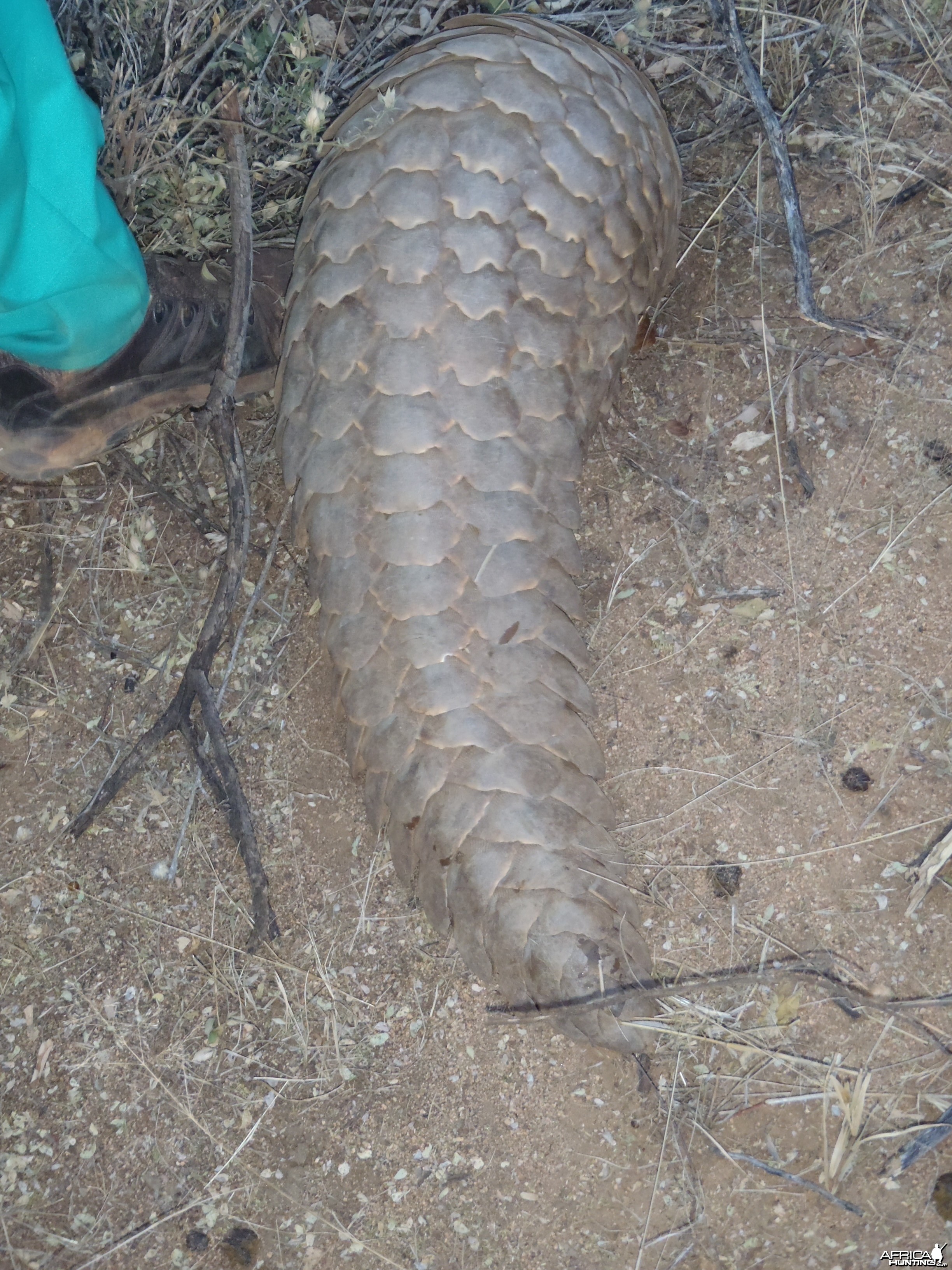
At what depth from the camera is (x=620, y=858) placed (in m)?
1.45

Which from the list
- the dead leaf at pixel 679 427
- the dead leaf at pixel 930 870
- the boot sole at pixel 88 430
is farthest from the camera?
the dead leaf at pixel 679 427

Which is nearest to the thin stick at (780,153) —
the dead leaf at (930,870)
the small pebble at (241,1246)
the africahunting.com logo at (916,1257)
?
the dead leaf at (930,870)

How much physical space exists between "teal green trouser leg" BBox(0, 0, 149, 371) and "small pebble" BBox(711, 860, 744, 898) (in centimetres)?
132

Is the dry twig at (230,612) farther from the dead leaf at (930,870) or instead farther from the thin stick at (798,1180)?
the dead leaf at (930,870)

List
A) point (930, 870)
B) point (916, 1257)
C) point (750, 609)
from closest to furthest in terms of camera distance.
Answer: point (916, 1257) < point (930, 870) < point (750, 609)

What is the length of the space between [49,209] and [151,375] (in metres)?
0.40

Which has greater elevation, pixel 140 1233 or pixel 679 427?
pixel 679 427

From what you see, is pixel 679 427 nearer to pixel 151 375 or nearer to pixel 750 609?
pixel 750 609

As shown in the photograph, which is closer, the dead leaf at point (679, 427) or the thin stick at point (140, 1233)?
the thin stick at point (140, 1233)

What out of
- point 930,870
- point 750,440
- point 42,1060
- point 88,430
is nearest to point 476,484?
point 750,440

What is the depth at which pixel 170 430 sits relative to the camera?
182cm

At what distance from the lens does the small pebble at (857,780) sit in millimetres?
1604

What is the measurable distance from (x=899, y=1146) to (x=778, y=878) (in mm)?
420

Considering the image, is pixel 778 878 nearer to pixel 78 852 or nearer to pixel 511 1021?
pixel 511 1021
